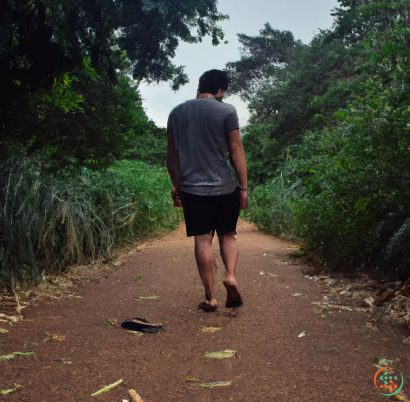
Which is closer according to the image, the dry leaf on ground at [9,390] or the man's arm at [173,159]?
the dry leaf on ground at [9,390]

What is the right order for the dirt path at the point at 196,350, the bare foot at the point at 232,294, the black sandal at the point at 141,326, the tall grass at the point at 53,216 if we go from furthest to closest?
1. the tall grass at the point at 53,216
2. the bare foot at the point at 232,294
3. the black sandal at the point at 141,326
4. the dirt path at the point at 196,350

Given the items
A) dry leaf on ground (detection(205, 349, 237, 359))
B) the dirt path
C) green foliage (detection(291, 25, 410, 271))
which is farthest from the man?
green foliage (detection(291, 25, 410, 271))

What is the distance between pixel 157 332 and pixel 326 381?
4.34 feet

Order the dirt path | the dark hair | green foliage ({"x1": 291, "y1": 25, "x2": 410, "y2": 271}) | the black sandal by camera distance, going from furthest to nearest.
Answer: green foliage ({"x1": 291, "y1": 25, "x2": 410, "y2": 271}) < the dark hair < the black sandal < the dirt path

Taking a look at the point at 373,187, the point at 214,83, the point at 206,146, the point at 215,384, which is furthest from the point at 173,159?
the point at 215,384

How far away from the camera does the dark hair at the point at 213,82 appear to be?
4016mm

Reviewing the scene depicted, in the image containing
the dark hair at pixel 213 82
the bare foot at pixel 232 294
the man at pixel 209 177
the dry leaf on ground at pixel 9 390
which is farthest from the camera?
the dark hair at pixel 213 82

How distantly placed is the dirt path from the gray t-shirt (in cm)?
102

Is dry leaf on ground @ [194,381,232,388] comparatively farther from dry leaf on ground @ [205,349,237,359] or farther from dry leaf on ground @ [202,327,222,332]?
dry leaf on ground @ [202,327,222,332]

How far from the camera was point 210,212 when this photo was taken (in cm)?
388

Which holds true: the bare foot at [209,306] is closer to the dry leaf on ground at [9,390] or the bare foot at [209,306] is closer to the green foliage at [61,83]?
the dry leaf on ground at [9,390]

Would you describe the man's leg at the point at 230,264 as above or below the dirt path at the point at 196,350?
above

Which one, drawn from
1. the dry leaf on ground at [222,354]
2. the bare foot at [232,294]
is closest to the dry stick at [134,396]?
the dry leaf on ground at [222,354]

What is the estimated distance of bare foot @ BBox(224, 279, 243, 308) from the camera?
374cm
